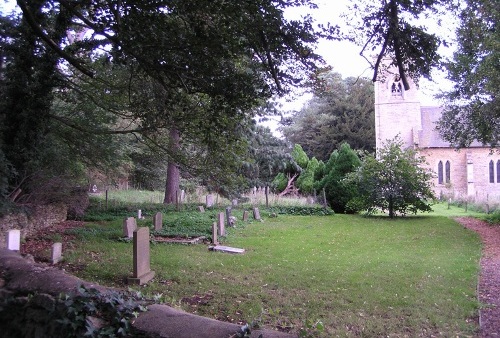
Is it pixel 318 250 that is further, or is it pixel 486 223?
pixel 486 223

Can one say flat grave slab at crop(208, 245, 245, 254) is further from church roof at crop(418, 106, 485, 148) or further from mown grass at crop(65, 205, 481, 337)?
church roof at crop(418, 106, 485, 148)

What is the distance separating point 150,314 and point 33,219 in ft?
35.1

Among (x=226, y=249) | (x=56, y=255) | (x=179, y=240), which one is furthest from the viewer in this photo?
(x=179, y=240)

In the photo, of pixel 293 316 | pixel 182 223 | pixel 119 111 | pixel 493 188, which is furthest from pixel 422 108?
pixel 293 316

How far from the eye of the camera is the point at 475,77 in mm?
13141

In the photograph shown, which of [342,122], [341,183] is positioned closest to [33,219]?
[341,183]

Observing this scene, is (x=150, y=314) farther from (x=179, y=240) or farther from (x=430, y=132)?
(x=430, y=132)

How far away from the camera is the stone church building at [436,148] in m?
39.9

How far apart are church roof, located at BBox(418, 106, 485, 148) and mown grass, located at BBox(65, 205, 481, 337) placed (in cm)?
2837

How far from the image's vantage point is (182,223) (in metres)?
15.7

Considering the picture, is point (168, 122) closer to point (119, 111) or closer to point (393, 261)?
point (119, 111)

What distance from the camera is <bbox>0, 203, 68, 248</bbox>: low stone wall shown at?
435 inches

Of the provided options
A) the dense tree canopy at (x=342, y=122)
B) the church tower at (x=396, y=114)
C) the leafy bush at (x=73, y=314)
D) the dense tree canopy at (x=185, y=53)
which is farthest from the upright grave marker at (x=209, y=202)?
the church tower at (x=396, y=114)

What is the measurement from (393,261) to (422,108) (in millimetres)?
38934
